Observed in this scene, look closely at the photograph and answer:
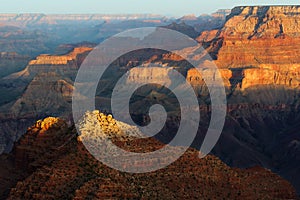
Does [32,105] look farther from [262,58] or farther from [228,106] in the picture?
[262,58]

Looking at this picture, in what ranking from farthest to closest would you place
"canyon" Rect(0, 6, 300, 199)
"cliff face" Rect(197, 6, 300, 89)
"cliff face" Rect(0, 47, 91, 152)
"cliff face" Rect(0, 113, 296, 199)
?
1. "cliff face" Rect(197, 6, 300, 89)
2. "cliff face" Rect(0, 47, 91, 152)
3. "canyon" Rect(0, 6, 300, 199)
4. "cliff face" Rect(0, 113, 296, 199)

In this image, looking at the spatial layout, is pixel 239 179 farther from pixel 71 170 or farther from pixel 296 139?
pixel 296 139

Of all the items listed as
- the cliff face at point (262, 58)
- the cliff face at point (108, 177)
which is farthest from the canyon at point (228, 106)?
the cliff face at point (262, 58)

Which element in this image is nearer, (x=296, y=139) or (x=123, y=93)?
(x=296, y=139)

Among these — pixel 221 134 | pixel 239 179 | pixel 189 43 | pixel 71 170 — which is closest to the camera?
pixel 71 170

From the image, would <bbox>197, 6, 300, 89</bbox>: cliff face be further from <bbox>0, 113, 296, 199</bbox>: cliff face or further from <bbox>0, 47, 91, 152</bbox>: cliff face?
<bbox>0, 113, 296, 199</bbox>: cliff face

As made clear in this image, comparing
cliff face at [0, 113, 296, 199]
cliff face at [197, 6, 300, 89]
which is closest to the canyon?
cliff face at [0, 113, 296, 199]

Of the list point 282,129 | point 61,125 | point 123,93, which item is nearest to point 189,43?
point 123,93

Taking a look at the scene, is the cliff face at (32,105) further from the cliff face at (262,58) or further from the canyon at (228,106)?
the cliff face at (262,58)
